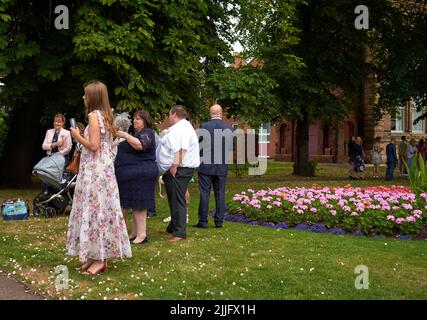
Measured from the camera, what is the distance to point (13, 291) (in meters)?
5.77

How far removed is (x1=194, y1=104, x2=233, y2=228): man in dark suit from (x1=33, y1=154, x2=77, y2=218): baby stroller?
3138 millimetres

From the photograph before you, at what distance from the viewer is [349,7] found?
27156 millimetres

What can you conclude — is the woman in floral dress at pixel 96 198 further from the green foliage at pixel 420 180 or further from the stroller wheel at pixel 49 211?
the green foliage at pixel 420 180

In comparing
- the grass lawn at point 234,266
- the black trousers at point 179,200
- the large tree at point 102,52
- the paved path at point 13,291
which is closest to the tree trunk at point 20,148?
the large tree at point 102,52

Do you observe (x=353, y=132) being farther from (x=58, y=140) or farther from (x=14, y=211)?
(x=14, y=211)

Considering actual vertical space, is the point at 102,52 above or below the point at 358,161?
above

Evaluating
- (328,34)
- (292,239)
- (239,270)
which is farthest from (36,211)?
(328,34)

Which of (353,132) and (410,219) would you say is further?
(353,132)

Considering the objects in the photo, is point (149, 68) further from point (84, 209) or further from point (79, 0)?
point (84, 209)

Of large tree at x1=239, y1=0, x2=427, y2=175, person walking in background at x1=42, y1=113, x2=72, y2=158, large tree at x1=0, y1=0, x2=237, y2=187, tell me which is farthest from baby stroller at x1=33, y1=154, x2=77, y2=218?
large tree at x1=239, y1=0, x2=427, y2=175

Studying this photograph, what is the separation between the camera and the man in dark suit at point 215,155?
32.2 feet

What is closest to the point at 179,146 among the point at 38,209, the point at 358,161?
the point at 38,209

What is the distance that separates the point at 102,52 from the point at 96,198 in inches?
352

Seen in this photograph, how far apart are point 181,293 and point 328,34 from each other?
24411mm
